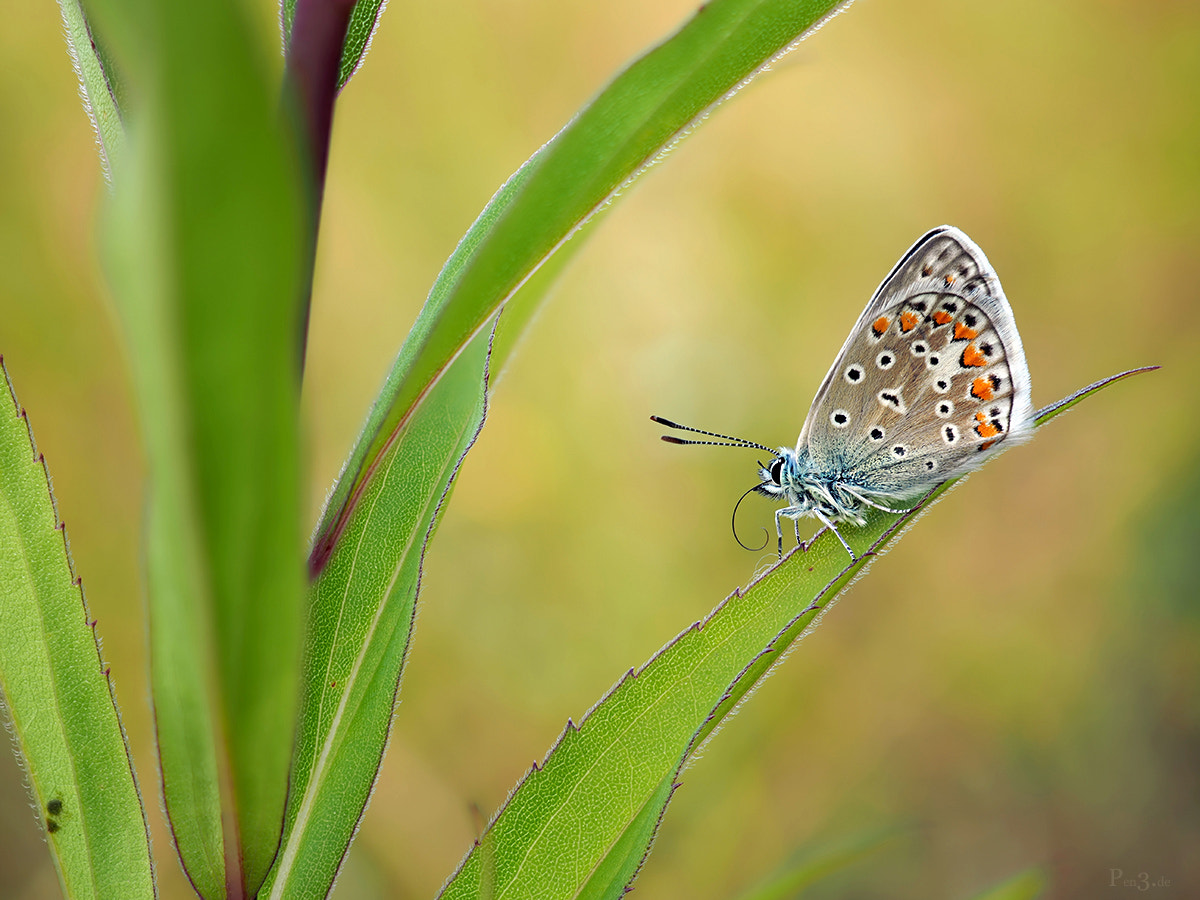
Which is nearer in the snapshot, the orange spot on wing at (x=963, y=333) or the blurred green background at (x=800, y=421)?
the orange spot on wing at (x=963, y=333)

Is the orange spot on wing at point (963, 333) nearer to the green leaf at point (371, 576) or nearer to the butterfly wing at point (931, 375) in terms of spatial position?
the butterfly wing at point (931, 375)

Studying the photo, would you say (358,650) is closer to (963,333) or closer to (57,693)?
(57,693)

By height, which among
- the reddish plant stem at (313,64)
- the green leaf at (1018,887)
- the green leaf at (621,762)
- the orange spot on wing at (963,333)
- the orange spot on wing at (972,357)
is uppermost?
the reddish plant stem at (313,64)

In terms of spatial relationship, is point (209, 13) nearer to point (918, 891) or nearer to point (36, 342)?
point (36, 342)

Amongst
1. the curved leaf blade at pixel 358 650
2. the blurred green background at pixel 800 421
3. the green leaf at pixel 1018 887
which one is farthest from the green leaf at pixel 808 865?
the blurred green background at pixel 800 421

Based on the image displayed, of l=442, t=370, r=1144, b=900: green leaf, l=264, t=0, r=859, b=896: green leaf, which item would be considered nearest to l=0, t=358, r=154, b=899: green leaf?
l=264, t=0, r=859, b=896: green leaf

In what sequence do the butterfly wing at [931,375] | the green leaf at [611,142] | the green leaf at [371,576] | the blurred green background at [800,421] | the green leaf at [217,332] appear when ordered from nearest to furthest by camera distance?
the green leaf at [217,332] → the green leaf at [611,142] → the green leaf at [371,576] → the butterfly wing at [931,375] → the blurred green background at [800,421]

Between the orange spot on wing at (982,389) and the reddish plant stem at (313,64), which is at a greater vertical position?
the reddish plant stem at (313,64)

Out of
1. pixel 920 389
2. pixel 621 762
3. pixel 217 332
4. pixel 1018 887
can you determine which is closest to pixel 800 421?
pixel 920 389
